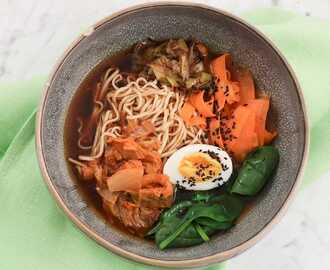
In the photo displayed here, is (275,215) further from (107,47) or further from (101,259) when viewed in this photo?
(107,47)

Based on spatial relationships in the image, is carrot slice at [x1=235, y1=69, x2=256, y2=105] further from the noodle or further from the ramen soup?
the noodle

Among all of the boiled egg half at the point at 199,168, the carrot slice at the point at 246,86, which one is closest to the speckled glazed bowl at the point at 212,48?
the carrot slice at the point at 246,86

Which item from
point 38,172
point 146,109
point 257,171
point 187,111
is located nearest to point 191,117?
point 187,111

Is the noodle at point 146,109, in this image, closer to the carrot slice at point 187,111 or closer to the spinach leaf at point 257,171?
the carrot slice at point 187,111

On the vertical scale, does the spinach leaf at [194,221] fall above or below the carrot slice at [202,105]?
below

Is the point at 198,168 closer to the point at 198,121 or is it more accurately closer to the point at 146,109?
the point at 198,121

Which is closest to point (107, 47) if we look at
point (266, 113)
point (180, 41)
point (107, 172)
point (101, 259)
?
point (180, 41)

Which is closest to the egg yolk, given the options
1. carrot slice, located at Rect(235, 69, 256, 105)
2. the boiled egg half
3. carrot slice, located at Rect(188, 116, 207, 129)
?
the boiled egg half
